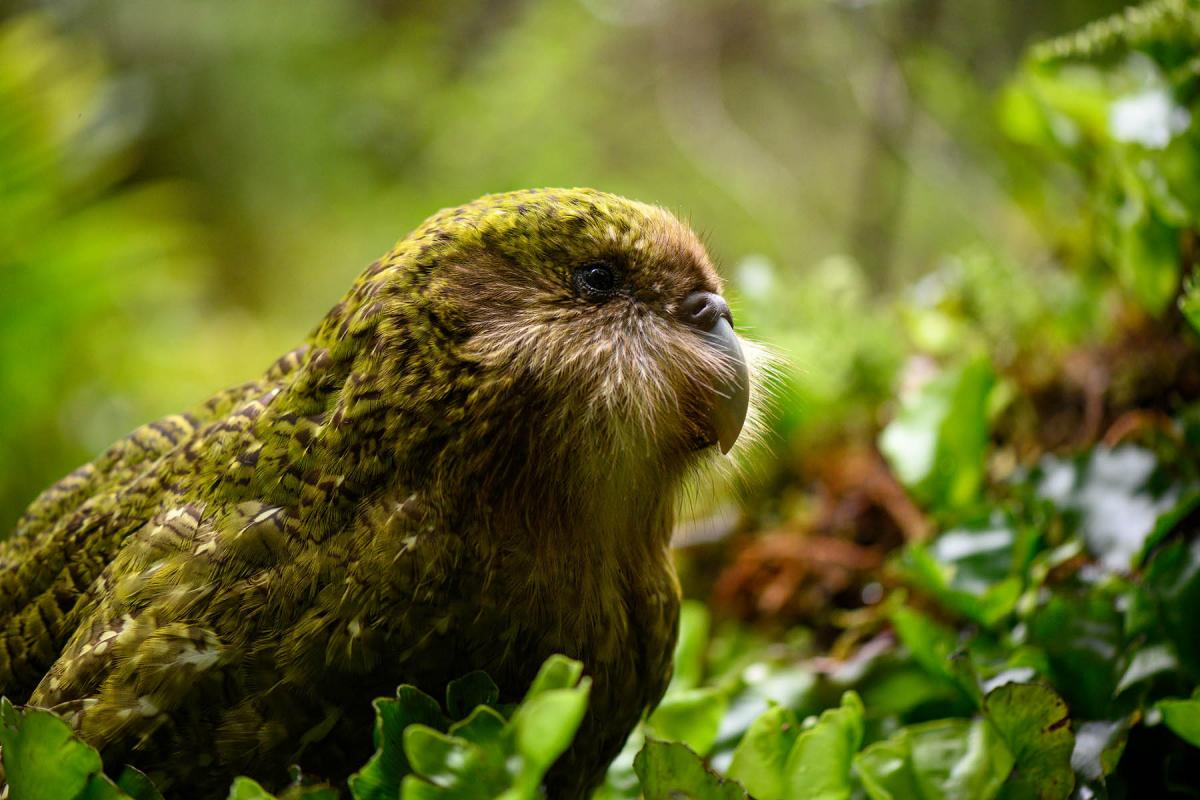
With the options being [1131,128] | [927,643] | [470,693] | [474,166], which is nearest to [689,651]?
[927,643]

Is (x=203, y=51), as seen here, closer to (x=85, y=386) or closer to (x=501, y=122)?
(x=501, y=122)

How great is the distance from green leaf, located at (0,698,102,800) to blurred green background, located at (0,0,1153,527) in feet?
2.42

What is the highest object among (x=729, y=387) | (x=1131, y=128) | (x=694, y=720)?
(x=1131, y=128)

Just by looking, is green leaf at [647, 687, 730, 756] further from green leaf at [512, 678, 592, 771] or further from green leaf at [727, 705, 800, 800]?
green leaf at [512, 678, 592, 771]

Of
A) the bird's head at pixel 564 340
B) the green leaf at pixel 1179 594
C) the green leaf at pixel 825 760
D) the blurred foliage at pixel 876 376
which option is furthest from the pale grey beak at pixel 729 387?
the green leaf at pixel 1179 594

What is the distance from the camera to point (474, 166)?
4461 millimetres

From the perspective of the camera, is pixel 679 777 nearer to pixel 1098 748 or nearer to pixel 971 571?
pixel 1098 748

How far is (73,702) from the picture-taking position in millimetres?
824

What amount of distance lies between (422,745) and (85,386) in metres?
2.75

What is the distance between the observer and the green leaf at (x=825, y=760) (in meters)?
0.86

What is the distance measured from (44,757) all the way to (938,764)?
0.75m

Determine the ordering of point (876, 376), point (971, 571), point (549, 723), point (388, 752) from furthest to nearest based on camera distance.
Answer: point (876, 376) < point (971, 571) < point (388, 752) < point (549, 723)

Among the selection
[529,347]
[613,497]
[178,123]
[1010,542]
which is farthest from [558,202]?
[178,123]

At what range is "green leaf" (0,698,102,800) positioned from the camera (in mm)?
736
